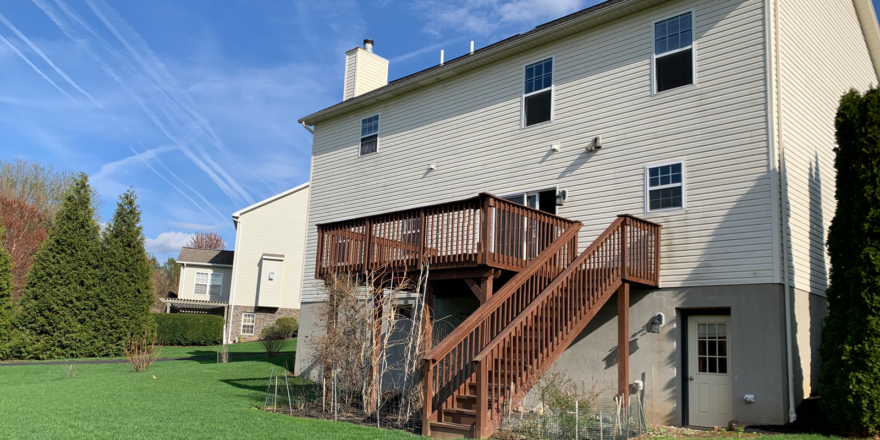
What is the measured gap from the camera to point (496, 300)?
881 centimetres

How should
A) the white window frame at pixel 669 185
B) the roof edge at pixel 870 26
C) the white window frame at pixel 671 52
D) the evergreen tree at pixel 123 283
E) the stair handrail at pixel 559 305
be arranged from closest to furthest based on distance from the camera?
the stair handrail at pixel 559 305 < the white window frame at pixel 669 185 < the white window frame at pixel 671 52 < the roof edge at pixel 870 26 < the evergreen tree at pixel 123 283

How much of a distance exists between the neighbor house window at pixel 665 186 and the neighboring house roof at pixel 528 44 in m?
3.08

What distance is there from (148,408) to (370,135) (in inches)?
349

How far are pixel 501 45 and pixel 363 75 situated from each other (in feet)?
19.0

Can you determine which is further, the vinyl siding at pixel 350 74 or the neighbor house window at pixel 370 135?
the vinyl siding at pixel 350 74

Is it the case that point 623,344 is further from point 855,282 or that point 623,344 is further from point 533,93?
point 533,93

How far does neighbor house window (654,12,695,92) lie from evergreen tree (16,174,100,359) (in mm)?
21185

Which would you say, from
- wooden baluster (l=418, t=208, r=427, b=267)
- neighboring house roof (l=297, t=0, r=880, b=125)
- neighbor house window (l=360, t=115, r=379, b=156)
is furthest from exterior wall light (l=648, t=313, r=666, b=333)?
neighbor house window (l=360, t=115, r=379, b=156)

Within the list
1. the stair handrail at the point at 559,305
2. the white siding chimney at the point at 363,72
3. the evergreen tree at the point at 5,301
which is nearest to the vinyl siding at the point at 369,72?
the white siding chimney at the point at 363,72

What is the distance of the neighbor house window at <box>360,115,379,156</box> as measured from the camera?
1633 cm

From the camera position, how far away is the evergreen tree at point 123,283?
23.2 metres

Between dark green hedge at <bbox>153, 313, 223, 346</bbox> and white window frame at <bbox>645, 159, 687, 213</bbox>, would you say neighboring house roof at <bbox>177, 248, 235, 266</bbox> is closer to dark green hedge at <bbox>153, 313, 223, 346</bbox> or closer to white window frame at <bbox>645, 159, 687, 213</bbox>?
dark green hedge at <bbox>153, 313, 223, 346</bbox>

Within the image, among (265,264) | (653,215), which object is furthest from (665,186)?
(265,264)

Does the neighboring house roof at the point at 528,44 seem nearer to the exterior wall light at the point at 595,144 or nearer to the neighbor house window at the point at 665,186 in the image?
the exterior wall light at the point at 595,144
